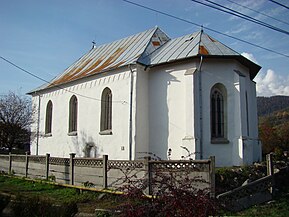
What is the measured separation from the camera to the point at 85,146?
21.6m

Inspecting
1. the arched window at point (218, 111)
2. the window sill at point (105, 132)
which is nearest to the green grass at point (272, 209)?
the arched window at point (218, 111)

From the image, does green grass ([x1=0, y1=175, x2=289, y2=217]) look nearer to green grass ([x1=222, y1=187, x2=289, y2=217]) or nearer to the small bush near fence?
green grass ([x1=222, y1=187, x2=289, y2=217])

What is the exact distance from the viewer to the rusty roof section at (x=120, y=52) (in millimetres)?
20567

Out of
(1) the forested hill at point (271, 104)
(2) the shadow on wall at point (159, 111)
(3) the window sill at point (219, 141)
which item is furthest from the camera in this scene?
(1) the forested hill at point (271, 104)

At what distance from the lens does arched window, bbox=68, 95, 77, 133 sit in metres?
23.9

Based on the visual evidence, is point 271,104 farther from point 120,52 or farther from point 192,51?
point 192,51

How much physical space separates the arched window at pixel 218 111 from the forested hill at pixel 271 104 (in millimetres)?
84412

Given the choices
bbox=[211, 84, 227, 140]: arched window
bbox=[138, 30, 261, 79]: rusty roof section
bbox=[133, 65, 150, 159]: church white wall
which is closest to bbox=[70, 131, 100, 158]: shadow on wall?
bbox=[133, 65, 150, 159]: church white wall

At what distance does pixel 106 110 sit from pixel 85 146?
10.2 feet

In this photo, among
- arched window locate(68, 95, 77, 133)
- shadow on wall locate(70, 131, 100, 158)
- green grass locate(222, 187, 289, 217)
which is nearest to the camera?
green grass locate(222, 187, 289, 217)

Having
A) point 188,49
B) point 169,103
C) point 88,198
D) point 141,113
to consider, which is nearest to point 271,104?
point 188,49

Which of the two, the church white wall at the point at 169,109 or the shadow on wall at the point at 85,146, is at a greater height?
the church white wall at the point at 169,109

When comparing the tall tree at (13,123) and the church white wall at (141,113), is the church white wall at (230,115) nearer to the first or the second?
the church white wall at (141,113)

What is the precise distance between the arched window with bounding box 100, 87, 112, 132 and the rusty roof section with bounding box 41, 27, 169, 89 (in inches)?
64.4
